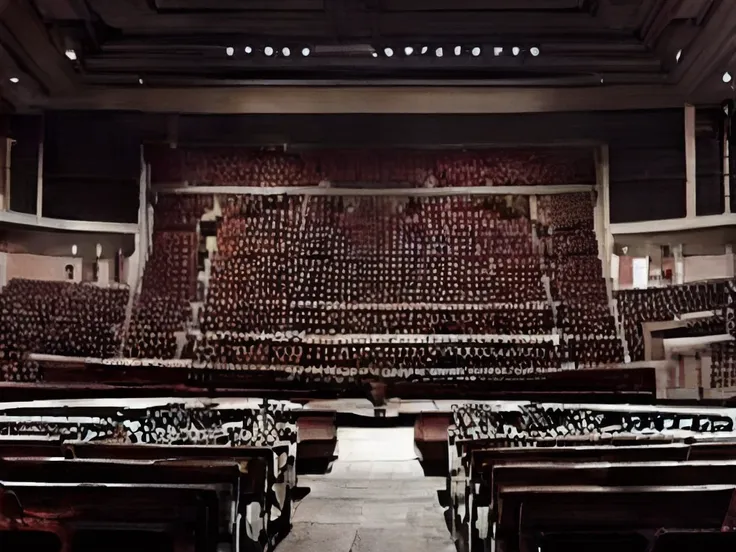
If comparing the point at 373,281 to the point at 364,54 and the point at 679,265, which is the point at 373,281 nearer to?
the point at 364,54

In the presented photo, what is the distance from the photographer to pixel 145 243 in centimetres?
798

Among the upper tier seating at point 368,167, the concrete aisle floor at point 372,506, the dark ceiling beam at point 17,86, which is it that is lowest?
the concrete aisle floor at point 372,506

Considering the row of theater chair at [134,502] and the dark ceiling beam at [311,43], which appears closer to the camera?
the row of theater chair at [134,502]

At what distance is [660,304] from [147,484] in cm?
631

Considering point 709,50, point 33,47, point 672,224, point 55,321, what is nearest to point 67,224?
point 55,321

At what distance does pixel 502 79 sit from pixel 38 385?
213 inches

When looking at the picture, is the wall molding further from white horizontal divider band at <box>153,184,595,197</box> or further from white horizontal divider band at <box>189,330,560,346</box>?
white horizontal divider band at <box>189,330,560,346</box>

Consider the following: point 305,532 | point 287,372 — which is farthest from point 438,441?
point 287,372

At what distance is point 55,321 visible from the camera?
7.28m

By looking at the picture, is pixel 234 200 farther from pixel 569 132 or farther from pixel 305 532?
pixel 305 532

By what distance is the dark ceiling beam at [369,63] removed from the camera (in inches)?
274

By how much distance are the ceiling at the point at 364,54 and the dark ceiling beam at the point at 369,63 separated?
0.06 ft

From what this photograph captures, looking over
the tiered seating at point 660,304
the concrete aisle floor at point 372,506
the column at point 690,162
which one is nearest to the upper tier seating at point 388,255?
the tiered seating at point 660,304

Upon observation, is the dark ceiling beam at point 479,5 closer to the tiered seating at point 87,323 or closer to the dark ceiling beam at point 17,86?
the dark ceiling beam at point 17,86
